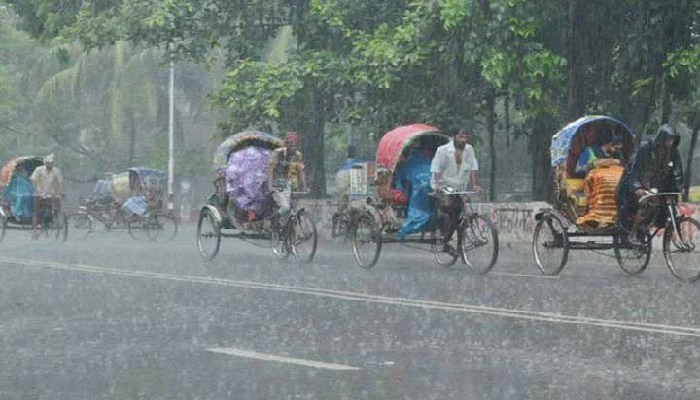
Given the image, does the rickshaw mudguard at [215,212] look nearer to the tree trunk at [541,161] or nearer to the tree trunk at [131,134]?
the tree trunk at [541,161]

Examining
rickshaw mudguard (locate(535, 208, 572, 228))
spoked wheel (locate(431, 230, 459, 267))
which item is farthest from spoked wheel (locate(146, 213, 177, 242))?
rickshaw mudguard (locate(535, 208, 572, 228))

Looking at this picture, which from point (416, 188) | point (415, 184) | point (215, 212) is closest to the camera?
point (416, 188)

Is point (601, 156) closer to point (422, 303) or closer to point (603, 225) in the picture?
point (603, 225)

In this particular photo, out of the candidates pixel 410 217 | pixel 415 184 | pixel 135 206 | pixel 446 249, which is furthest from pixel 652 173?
pixel 135 206

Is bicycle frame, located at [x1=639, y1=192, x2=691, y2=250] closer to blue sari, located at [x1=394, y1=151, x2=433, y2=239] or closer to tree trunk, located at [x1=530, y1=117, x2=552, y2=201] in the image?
blue sari, located at [x1=394, y1=151, x2=433, y2=239]

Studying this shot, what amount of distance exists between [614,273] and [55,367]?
933cm

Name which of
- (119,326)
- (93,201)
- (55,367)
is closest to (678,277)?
(119,326)

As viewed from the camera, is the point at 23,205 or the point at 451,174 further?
the point at 23,205

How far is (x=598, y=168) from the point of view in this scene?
15461 mm

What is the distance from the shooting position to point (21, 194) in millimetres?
27234

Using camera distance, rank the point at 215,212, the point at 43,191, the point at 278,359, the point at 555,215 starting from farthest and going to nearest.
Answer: the point at 43,191, the point at 215,212, the point at 555,215, the point at 278,359

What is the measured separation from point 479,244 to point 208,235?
5174 millimetres

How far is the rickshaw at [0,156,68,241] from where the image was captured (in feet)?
86.2

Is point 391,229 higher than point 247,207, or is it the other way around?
point 247,207
